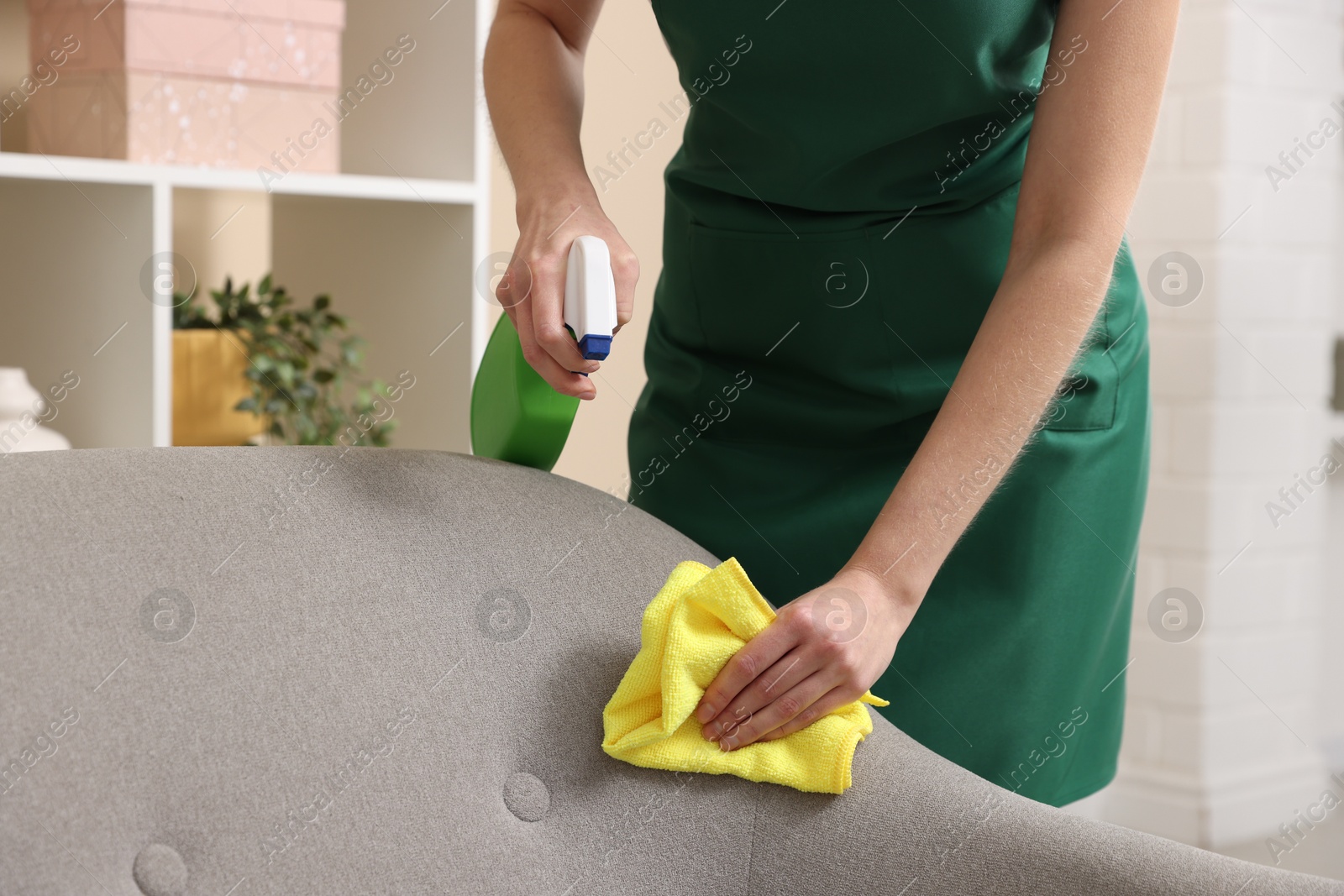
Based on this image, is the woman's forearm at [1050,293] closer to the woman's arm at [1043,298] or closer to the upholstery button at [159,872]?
the woman's arm at [1043,298]

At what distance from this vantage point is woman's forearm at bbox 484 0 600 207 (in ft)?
2.69

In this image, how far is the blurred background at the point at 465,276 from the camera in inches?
51.8

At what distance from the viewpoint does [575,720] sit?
0.66m

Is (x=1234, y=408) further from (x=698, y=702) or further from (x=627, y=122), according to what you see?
(x=698, y=702)

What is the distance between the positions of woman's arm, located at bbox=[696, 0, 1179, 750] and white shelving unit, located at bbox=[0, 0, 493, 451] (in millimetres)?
896

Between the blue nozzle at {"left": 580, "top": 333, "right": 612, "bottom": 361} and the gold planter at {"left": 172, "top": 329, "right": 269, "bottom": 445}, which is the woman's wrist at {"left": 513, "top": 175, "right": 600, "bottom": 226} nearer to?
the blue nozzle at {"left": 580, "top": 333, "right": 612, "bottom": 361}

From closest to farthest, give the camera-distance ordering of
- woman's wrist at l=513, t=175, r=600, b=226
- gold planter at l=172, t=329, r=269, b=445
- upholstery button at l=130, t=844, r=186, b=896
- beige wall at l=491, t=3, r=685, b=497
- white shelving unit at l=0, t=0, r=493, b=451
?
upholstery button at l=130, t=844, r=186, b=896, woman's wrist at l=513, t=175, r=600, b=226, white shelving unit at l=0, t=0, r=493, b=451, gold planter at l=172, t=329, r=269, b=445, beige wall at l=491, t=3, r=685, b=497

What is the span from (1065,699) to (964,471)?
0.29 meters

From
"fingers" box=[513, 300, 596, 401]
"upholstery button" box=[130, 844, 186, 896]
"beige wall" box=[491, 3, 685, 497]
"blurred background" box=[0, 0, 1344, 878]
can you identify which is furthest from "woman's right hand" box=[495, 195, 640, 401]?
"beige wall" box=[491, 3, 685, 497]

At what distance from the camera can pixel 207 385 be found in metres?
1.48

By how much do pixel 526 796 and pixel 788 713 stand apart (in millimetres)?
142

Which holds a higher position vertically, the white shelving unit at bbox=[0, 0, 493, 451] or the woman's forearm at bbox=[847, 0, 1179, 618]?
the woman's forearm at bbox=[847, 0, 1179, 618]

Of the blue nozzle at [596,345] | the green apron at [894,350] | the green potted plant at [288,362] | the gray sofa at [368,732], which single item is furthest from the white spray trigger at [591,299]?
the green potted plant at [288,362]

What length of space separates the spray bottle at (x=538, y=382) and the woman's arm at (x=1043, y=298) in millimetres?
195
